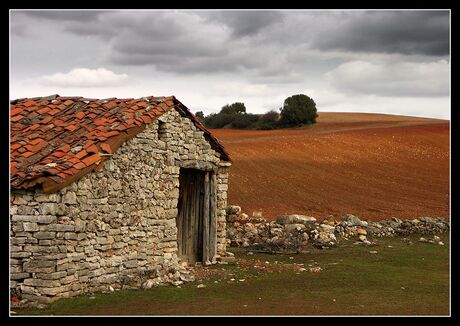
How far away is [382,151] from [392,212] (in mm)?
16409

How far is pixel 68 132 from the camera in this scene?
546 inches

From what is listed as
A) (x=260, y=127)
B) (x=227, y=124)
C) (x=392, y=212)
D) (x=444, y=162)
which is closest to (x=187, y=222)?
(x=392, y=212)

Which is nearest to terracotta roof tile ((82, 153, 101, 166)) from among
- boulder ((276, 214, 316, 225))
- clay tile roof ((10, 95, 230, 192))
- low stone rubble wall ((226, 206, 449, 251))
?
clay tile roof ((10, 95, 230, 192))

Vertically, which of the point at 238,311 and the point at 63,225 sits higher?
the point at 63,225

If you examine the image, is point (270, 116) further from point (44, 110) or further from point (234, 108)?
point (44, 110)

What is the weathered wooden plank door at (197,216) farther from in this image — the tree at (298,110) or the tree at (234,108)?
the tree at (234,108)

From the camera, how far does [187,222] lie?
56.3ft

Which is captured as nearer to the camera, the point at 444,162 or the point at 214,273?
the point at 214,273

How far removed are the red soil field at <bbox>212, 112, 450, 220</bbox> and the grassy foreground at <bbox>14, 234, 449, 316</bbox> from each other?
677 cm

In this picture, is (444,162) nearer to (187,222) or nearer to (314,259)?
(314,259)

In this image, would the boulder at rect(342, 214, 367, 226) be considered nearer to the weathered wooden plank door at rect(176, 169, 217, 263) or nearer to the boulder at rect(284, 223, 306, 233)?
the boulder at rect(284, 223, 306, 233)

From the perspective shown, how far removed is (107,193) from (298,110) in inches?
1860

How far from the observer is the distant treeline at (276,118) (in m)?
59.6

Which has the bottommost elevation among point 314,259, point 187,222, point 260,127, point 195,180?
point 314,259
